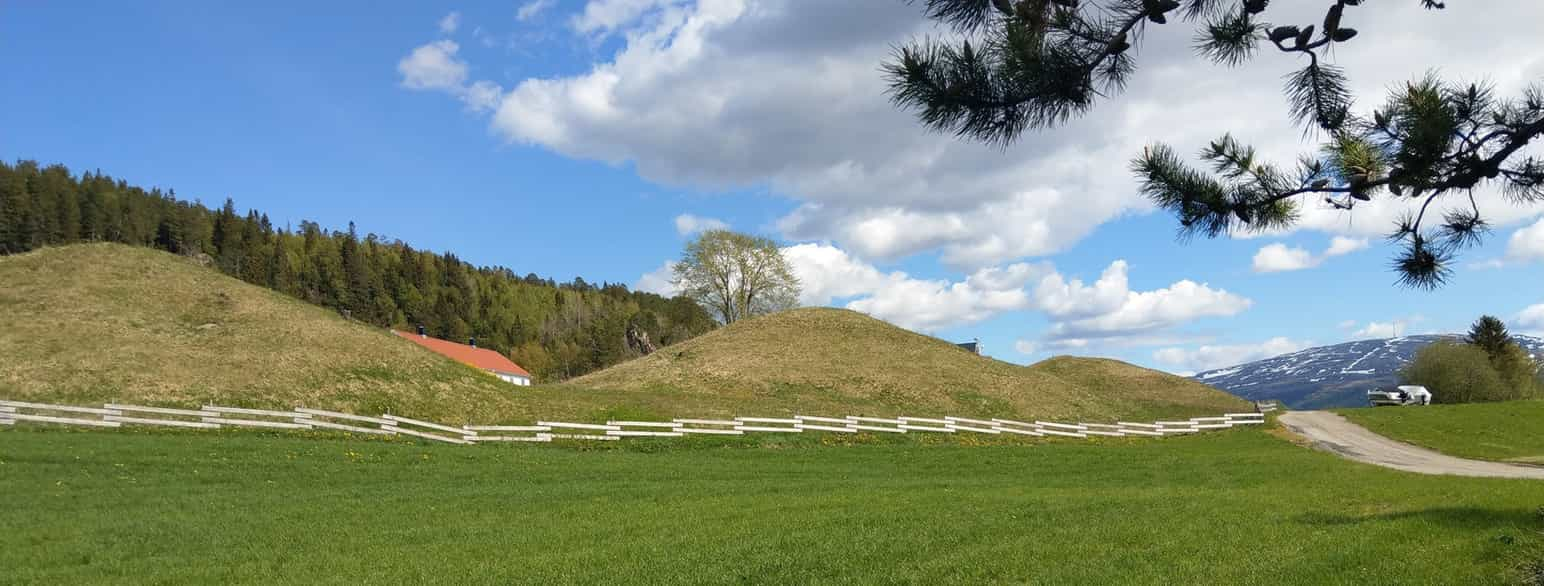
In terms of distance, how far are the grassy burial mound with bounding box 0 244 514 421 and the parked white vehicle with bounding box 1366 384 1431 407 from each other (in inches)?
2483

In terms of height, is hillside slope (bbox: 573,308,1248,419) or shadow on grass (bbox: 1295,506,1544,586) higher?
hillside slope (bbox: 573,308,1248,419)

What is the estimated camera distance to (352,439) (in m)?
29.0

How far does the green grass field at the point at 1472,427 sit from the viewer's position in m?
34.9

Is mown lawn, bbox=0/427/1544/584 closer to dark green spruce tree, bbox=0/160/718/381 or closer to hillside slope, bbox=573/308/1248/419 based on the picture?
hillside slope, bbox=573/308/1248/419

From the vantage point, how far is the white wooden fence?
27062mm

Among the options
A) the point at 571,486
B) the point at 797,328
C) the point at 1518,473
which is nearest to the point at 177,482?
the point at 571,486

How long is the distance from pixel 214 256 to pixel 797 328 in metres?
126

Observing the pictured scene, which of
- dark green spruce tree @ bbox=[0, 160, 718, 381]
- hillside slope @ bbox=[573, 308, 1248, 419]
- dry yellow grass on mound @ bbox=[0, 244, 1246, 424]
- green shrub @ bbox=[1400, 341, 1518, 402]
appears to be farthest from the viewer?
dark green spruce tree @ bbox=[0, 160, 718, 381]

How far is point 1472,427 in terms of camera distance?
41.8 meters

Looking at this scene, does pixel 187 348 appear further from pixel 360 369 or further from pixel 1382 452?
pixel 1382 452

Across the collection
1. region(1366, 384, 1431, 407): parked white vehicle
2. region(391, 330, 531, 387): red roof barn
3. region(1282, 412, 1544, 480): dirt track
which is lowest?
region(1282, 412, 1544, 480): dirt track

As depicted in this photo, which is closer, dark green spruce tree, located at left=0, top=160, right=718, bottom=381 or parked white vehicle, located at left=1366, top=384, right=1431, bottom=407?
parked white vehicle, located at left=1366, top=384, right=1431, bottom=407

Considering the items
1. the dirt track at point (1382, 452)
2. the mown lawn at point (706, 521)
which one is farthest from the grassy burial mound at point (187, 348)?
the dirt track at point (1382, 452)

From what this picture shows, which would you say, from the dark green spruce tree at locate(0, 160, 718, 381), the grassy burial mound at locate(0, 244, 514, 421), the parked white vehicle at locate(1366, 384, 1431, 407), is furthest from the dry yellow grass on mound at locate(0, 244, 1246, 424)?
the dark green spruce tree at locate(0, 160, 718, 381)
